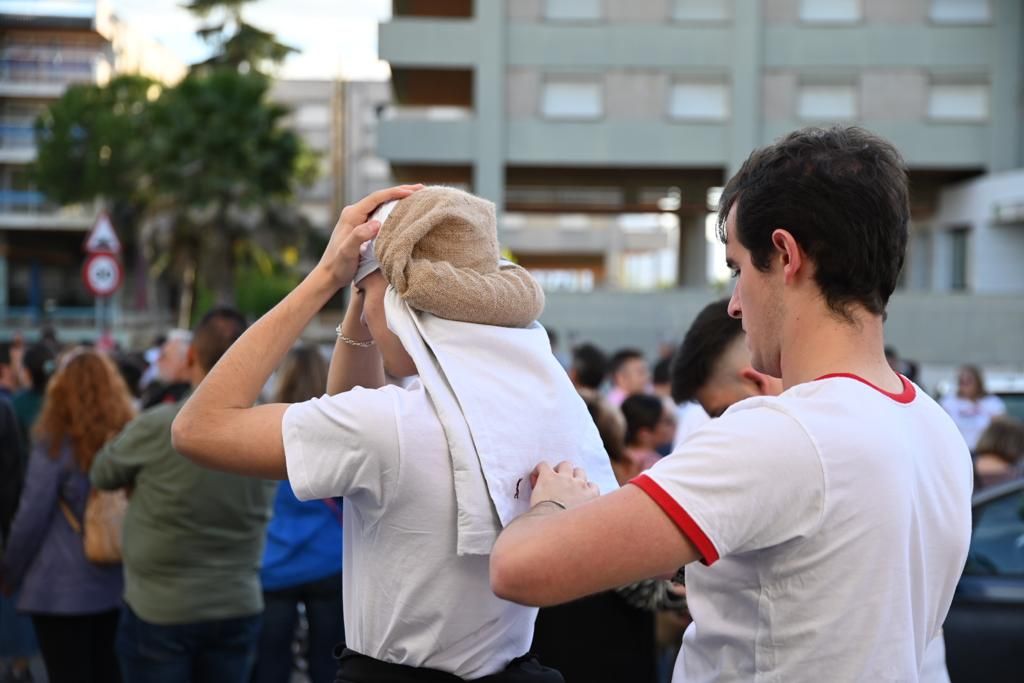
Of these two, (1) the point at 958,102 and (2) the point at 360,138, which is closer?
(1) the point at 958,102

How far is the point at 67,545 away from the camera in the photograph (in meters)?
5.33

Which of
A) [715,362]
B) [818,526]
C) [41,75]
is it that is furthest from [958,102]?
[41,75]

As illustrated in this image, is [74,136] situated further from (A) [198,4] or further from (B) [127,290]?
(B) [127,290]

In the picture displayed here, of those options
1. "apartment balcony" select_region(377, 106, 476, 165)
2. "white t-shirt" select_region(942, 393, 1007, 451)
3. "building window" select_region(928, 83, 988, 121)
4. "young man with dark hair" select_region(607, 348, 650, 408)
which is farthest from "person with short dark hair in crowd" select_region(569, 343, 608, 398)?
"building window" select_region(928, 83, 988, 121)

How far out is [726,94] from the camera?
3109 centimetres

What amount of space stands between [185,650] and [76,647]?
105 cm

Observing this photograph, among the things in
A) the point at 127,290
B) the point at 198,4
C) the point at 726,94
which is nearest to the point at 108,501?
the point at 726,94

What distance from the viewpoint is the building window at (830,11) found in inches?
1224

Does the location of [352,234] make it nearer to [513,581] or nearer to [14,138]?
[513,581]

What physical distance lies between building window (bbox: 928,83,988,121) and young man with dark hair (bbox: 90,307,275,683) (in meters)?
30.2

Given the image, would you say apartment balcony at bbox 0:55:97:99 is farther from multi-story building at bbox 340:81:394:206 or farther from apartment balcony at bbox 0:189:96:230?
multi-story building at bbox 340:81:394:206

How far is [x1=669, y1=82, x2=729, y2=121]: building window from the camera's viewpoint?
31.2m

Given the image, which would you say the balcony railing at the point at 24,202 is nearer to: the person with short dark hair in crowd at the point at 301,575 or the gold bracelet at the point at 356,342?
the person with short dark hair in crowd at the point at 301,575

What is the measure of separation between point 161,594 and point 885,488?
347cm
